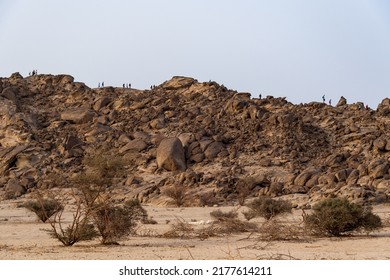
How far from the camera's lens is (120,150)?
51.2m

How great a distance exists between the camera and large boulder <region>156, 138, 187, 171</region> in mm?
48406

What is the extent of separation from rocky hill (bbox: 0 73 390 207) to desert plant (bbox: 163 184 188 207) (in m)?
0.46

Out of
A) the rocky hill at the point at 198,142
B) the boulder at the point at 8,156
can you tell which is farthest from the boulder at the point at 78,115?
the boulder at the point at 8,156

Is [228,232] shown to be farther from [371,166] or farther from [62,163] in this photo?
[62,163]

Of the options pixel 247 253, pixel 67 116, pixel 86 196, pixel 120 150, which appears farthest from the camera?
pixel 67 116

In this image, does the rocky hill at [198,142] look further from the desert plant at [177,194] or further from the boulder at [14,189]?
the desert plant at [177,194]

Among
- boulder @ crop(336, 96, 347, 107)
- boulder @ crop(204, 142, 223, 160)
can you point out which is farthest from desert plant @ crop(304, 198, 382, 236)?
boulder @ crop(336, 96, 347, 107)

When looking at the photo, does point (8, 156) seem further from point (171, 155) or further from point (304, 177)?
point (304, 177)

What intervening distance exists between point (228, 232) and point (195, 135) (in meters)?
28.2

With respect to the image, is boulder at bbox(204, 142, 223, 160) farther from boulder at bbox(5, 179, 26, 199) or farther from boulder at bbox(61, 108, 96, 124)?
boulder at bbox(5, 179, 26, 199)

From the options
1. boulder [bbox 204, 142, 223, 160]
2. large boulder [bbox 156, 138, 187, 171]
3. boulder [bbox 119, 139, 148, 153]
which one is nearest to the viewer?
large boulder [bbox 156, 138, 187, 171]

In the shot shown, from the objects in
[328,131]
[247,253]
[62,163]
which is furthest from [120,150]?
[247,253]

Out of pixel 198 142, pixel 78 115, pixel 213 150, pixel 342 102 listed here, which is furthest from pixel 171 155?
Result: pixel 342 102

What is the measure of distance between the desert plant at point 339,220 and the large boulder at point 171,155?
84.0 feet
